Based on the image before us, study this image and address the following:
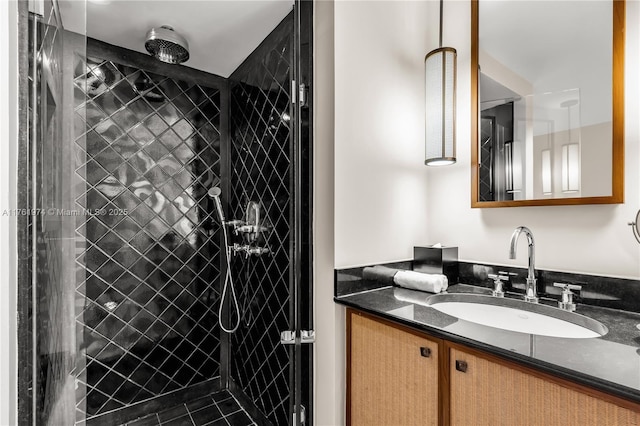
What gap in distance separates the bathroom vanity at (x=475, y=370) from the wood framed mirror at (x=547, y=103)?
0.49 m

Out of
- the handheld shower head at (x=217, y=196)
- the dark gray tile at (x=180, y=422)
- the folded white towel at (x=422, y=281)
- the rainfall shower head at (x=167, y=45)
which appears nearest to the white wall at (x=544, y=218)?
the folded white towel at (x=422, y=281)

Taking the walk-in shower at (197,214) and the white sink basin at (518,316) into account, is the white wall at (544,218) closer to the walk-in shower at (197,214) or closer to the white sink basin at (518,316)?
the white sink basin at (518,316)

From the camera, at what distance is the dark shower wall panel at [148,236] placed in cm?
170

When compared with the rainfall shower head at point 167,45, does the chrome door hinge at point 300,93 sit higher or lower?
lower

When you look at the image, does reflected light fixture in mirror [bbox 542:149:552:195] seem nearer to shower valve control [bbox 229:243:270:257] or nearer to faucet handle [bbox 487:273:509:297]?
→ faucet handle [bbox 487:273:509:297]

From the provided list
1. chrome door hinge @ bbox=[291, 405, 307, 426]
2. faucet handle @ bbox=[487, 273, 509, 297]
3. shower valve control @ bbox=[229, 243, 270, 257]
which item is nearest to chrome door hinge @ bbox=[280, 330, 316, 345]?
chrome door hinge @ bbox=[291, 405, 307, 426]

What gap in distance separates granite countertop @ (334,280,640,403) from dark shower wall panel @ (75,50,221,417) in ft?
4.08

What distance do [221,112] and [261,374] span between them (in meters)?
1.61

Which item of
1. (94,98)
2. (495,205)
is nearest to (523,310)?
(495,205)

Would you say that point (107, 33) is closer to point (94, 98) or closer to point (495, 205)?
point (94, 98)

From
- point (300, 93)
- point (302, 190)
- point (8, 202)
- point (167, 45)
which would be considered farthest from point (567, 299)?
point (167, 45)

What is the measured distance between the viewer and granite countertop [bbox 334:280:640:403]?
→ 2.10 feet

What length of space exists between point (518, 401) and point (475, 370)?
4.3 inches

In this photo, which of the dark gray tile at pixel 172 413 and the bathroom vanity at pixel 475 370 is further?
the dark gray tile at pixel 172 413
